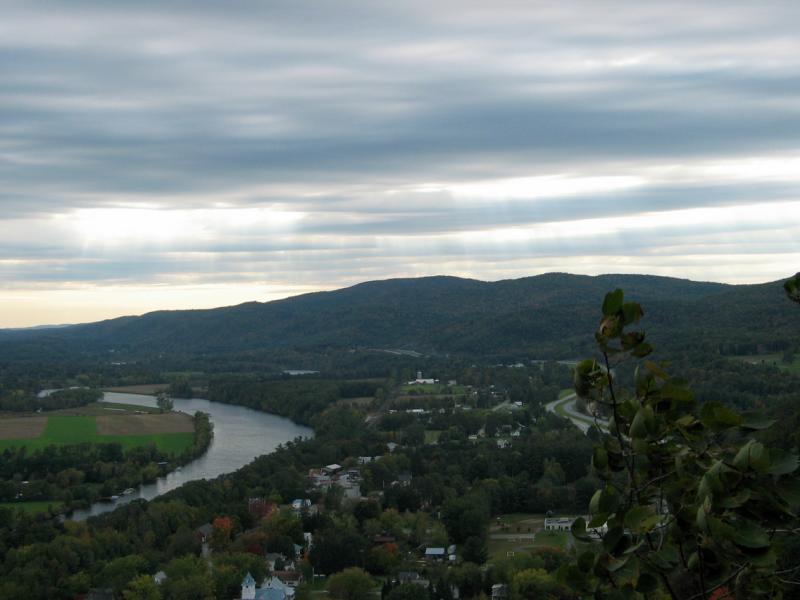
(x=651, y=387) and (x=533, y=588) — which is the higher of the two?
(x=651, y=387)

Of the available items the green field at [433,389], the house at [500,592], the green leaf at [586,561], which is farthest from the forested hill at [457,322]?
the green leaf at [586,561]

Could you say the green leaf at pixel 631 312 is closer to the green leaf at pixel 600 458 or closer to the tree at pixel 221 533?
the green leaf at pixel 600 458

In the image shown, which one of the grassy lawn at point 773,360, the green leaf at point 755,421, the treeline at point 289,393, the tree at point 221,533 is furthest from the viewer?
the treeline at point 289,393

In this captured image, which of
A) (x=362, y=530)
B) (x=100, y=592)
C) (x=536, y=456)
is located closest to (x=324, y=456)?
(x=536, y=456)

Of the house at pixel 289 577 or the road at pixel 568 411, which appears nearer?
the house at pixel 289 577

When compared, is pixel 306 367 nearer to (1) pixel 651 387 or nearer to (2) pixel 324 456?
(2) pixel 324 456

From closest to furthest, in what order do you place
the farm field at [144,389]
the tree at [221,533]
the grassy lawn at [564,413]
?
1. the tree at [221,533]
2. the grassy lawn at [564,413]
3. the farm field at [144,389]

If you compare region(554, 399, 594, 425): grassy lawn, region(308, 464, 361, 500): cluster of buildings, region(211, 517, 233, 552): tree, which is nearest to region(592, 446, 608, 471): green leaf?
region(211, 517, 233, 552): tree
